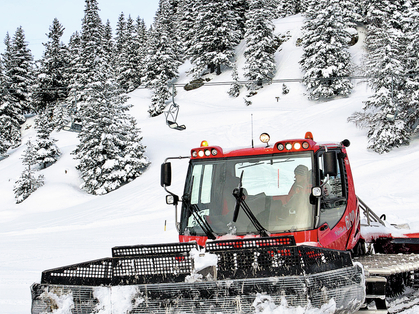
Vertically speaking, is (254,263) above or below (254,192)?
below

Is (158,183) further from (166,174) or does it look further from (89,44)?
(89,44)

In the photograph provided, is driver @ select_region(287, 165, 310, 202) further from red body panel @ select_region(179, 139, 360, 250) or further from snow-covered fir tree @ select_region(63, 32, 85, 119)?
snow-covered fir tree @ select_region(63, 32, 85, 119)

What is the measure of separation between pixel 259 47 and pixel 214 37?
30.2ft

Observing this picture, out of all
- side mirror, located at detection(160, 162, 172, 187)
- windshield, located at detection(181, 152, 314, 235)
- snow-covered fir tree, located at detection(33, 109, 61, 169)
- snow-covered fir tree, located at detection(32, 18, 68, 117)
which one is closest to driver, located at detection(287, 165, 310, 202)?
windshield, located at detection(181, 152, 314, 235)

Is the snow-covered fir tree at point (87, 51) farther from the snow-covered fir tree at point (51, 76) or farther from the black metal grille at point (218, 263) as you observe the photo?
the black metal grille at point (218, 263)

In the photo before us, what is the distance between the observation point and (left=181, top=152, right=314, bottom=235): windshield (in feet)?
15.0

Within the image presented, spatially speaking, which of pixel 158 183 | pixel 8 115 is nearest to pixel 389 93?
pixel 158 183

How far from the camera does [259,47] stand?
4753cm

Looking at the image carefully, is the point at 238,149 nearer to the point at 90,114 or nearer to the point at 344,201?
the point at 344,201

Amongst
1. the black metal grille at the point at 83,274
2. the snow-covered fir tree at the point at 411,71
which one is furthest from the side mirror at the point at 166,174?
the snow-covered fir tree at the point at 411,71

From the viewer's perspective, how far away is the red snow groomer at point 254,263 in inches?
127

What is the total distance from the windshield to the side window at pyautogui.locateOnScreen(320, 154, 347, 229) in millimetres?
281

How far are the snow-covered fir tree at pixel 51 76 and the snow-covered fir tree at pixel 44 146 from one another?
21.7 metres

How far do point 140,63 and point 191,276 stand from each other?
65.4 m
